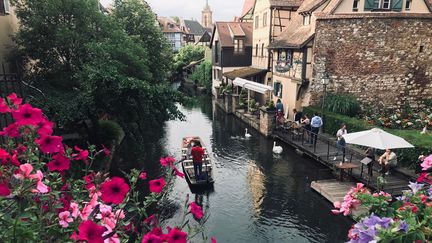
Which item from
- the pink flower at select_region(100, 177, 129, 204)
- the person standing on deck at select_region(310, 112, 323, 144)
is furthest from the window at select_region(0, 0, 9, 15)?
the person standing on deck at select_region(310, 112, 323, 144)

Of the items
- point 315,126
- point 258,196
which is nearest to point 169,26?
point 315,126

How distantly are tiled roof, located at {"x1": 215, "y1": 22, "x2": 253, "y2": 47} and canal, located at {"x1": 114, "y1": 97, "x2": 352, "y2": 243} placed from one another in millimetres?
18068

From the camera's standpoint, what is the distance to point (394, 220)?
318cm

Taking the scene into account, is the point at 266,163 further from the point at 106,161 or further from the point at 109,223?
the point at 109,223

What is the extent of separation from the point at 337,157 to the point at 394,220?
11980 mm

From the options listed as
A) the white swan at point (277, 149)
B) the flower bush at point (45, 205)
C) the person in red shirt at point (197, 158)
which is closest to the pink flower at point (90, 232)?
the flower bush at point (45, 205)

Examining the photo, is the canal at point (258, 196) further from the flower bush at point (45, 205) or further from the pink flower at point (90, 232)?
the pink flower at point (90, 232)

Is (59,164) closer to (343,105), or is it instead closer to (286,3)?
(343,105)

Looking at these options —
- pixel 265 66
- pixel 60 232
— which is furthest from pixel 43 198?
pixel 265 66

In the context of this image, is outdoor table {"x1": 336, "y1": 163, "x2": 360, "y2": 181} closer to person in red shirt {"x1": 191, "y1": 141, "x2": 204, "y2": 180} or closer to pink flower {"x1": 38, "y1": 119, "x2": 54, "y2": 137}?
person in red shirt {"x1": 191, "y1": 141, "x2": 204, "y2": 180}

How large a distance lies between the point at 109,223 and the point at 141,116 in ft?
33.3

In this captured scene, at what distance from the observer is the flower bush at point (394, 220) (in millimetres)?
2621

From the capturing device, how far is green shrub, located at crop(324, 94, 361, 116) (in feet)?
62.2

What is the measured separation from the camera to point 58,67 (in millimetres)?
13156
